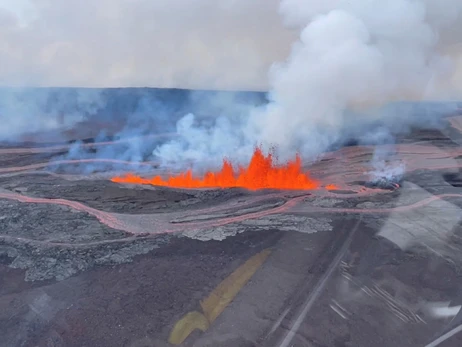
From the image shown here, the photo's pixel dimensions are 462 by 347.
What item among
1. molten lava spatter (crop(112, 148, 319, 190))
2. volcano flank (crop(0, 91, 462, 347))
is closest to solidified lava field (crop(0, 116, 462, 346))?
volcano flank (crop(0, 91, 462, 347))

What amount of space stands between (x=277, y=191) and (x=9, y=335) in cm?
1059

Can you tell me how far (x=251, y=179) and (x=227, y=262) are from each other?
816 centimetres

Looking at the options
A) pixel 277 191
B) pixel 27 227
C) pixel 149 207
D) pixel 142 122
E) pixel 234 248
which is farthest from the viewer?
pixel 142 122

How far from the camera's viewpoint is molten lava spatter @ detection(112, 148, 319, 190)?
17469 mm

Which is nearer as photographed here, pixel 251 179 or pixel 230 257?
pixel 230 257

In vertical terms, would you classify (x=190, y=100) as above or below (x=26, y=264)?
→ above

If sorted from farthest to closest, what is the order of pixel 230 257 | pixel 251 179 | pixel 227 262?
1. pixel 251 179
2. pixel 230 257
3. pixel 227 262

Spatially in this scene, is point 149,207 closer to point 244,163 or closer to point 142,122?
point 244,163

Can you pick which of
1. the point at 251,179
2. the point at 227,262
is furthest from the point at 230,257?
the point at 251,179

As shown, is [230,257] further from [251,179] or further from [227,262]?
[251,179]

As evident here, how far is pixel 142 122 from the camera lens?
4550 centimetres

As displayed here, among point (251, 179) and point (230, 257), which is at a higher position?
point (251, 179)

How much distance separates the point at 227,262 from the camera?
9875 millimetres

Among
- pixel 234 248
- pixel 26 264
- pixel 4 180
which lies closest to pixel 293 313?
pixel 234 248
